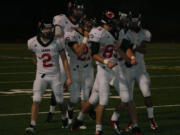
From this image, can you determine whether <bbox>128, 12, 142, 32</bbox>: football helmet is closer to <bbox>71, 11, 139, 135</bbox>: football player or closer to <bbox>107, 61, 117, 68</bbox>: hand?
<bbox>71, 11, 139, 135</bbox>: football player

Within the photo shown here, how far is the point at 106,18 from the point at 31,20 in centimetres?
4109

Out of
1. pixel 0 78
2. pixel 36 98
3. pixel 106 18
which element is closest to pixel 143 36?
pixel 106 18

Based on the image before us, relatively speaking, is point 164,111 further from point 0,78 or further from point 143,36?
point 0,78

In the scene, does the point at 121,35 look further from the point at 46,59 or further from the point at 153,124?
the point at 153,124

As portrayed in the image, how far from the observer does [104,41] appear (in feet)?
27.8

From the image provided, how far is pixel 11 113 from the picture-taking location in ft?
36.1

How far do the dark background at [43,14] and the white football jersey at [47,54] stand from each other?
119 ft

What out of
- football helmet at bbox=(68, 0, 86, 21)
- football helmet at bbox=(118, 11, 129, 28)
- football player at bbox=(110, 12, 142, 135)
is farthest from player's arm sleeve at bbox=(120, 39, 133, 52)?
football helmet at bbox=(68, 0, 86, 21)

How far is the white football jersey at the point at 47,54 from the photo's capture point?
902 cm

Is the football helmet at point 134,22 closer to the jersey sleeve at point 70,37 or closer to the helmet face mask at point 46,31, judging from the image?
the jersey sleeve at point 70,37

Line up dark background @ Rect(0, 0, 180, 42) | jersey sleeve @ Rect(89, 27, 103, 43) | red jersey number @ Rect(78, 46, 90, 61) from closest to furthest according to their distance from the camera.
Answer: jersey sleeve @ Rect(89, 27, 103, 43)
red jersey number @ Rect(78, 46, 90, 61)
dark background @ Rect(0, 0, 180, 42)

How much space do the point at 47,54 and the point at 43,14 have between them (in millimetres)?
37044

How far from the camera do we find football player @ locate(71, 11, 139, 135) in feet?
27.5

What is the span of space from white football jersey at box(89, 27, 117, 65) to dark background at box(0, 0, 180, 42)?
1449 inches
